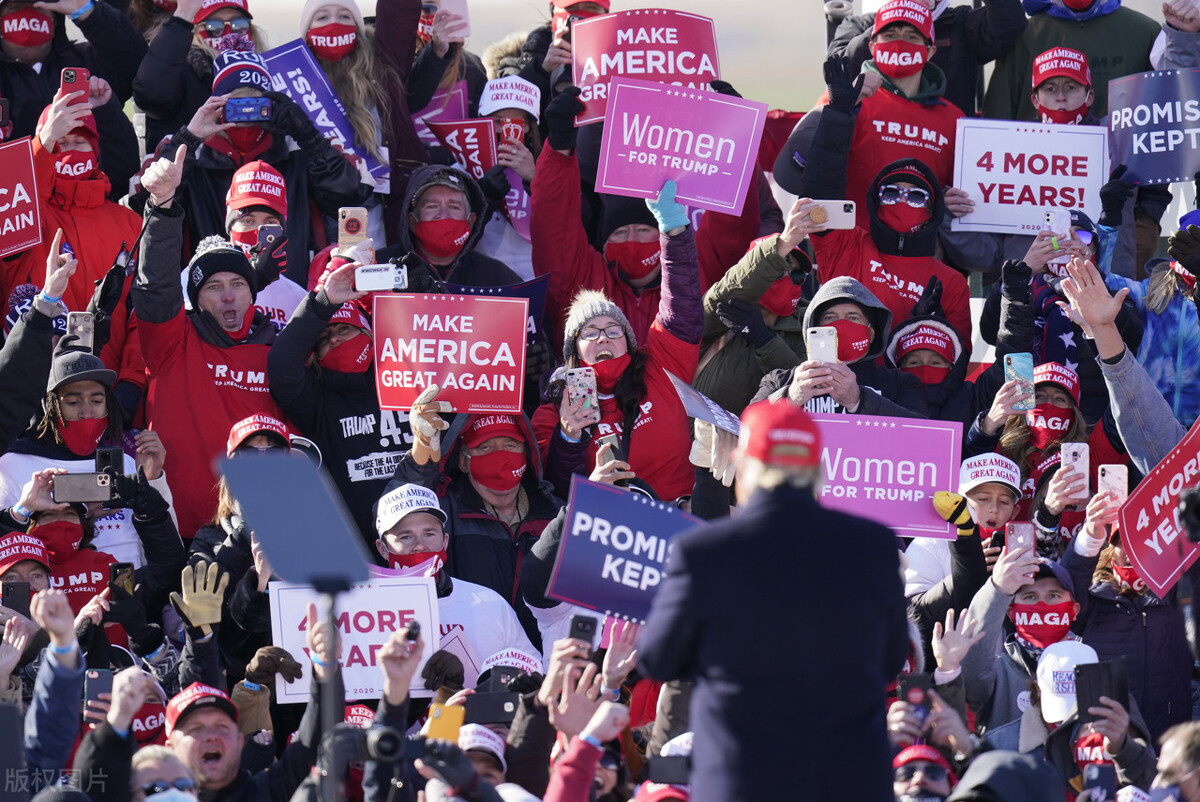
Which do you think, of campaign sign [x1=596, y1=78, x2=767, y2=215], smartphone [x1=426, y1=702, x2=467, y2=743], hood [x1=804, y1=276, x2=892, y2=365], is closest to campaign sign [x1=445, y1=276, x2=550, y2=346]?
campaign sign [x1=596, y1=78, x2=767, y2=215]

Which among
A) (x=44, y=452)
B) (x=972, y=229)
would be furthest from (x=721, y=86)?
(x=44, y=452)

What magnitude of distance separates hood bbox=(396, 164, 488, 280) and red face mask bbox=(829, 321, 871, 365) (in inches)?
74.8

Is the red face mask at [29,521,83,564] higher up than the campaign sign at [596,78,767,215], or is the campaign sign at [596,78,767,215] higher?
the campaign sign at [596,78,767,215]

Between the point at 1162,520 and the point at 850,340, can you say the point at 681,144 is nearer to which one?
the point at 850,340

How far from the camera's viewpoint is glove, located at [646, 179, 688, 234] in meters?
10.0

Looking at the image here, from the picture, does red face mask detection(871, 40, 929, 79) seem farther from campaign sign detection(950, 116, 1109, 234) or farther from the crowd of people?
campaign sign detection(950, 116, 1109, 234)

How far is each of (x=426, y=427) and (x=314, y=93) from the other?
2559 millimetres

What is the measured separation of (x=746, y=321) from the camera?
10016mm

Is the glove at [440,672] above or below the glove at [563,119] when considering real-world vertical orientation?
below

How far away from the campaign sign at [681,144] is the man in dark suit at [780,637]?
4993mm

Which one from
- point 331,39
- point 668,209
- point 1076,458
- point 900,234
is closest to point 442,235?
point 668,209

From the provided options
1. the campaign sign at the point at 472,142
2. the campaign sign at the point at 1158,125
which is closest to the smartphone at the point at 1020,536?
the campaign sign at the point at 1158,125

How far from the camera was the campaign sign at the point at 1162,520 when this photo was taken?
845cm

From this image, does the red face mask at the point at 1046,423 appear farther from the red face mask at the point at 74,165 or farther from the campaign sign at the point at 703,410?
the red face mask at the point at 74,165
